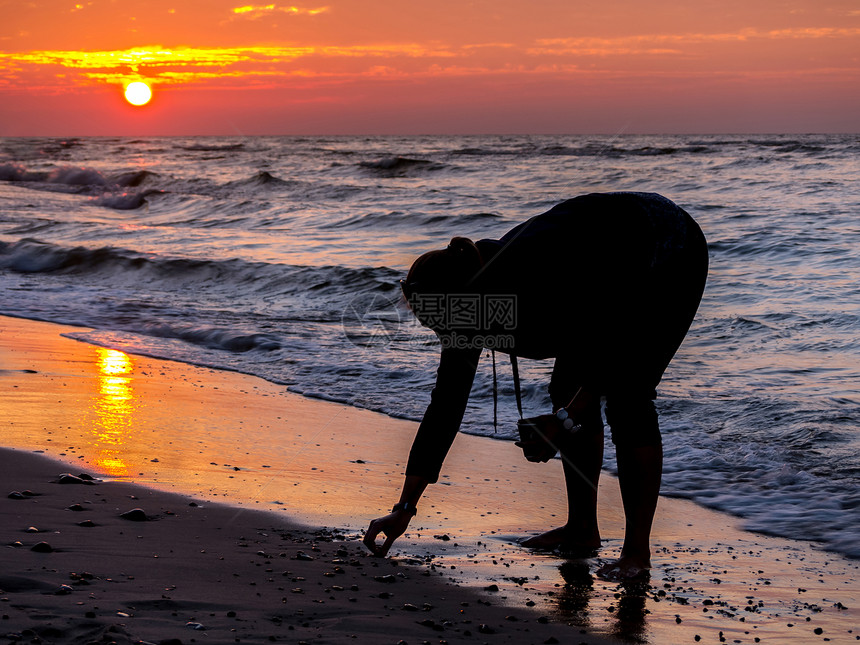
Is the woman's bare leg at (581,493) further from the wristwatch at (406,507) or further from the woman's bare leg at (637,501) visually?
the wristwatch at (406,507)

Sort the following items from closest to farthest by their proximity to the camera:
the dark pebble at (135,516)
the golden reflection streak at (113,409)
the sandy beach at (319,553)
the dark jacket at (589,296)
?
the sandy beach at (319,553)
the dark jacket at (589,296)
the dark pebble at (135,516)
the golden reflection streak at (113,409)

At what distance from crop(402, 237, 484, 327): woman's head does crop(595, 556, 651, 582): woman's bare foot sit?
1.09 m

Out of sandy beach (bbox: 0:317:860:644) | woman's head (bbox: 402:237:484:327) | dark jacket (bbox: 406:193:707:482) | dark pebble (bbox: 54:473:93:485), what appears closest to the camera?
sandy beach (bbox: 0:317:860:644)

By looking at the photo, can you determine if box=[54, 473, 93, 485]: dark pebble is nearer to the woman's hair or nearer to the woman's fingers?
the woman's fingers

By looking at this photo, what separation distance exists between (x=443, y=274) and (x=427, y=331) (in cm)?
615

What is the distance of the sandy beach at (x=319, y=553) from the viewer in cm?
234

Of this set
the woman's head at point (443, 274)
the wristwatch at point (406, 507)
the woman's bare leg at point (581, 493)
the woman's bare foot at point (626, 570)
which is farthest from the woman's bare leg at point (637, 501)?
the woman's head at point (443, 274)

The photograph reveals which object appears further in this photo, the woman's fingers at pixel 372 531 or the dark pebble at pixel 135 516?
the dark pebble at pixel 135 516

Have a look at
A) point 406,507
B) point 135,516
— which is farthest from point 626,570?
point 135,516

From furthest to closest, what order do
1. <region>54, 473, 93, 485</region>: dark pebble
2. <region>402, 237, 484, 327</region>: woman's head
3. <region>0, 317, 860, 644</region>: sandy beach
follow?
<region>54, 473, 93, 485</region>: dark pebble
<region>402, 237, 484, 327</region>: woman's head
<region>0, 317, 860, 644</region>: sandy beach

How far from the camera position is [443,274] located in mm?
2498

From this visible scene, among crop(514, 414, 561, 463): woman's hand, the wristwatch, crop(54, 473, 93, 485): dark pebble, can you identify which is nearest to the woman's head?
crop(514, 414, 561, 463): woman's hand

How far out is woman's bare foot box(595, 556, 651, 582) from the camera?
2.89 metres

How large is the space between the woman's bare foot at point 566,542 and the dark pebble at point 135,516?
1.39m
